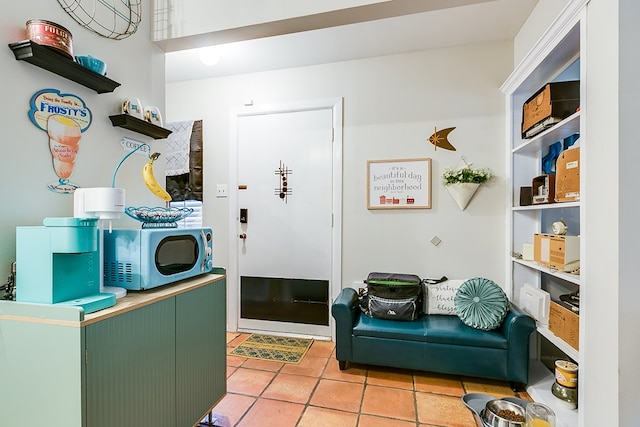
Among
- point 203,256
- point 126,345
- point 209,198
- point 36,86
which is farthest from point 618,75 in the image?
point 209,198

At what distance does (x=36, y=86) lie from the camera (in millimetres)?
1302

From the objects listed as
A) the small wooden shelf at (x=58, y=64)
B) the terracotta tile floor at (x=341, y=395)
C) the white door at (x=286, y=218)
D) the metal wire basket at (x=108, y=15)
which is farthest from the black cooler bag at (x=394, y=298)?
the metal wire basket at (x=108, y=15)

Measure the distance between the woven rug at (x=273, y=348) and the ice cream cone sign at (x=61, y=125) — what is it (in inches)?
76.5

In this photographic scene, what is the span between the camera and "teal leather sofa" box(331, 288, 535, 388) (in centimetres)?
211

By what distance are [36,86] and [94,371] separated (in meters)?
1.14

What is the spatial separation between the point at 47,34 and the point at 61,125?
350mm

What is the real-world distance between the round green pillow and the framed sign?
0.78 metres

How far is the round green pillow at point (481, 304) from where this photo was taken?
2.24 m

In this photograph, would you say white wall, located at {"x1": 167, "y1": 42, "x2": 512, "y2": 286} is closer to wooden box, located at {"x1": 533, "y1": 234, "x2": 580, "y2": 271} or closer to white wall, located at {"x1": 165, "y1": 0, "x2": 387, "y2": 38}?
wooden box, located at {"x1": 533, "y1": 234, "x2": 580, "y2": 271}

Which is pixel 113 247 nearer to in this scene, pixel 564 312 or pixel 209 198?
pixel 209 198

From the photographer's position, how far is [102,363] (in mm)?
1115

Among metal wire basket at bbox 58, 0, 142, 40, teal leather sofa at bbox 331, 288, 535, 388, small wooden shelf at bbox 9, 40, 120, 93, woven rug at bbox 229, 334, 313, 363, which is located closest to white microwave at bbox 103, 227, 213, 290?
small wooden shelf at bbox 9, 40, 120, 93

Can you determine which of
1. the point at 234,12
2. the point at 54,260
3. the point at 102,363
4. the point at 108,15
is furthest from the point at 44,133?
the point at 234,12

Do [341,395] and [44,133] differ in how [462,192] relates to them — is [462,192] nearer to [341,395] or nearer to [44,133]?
[341,395]
